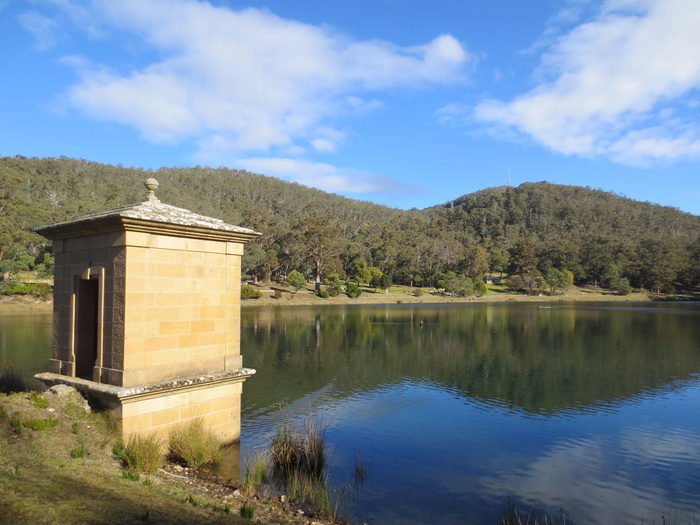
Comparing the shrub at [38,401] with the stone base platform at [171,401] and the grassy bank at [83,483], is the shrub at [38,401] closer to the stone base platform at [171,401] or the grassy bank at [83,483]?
the grassy bank at [83,483]

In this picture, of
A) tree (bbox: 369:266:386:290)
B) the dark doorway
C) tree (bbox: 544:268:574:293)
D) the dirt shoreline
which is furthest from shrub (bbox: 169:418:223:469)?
tree (bbox: 544:268:574:293)

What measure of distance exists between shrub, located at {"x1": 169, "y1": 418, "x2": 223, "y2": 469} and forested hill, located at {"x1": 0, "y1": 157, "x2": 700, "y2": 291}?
53.4 meters

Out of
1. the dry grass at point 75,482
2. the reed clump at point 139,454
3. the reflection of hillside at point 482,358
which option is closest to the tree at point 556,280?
the reflection of hillside at point 482,358

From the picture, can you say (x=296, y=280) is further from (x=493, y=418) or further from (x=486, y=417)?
(x=493, y=418)

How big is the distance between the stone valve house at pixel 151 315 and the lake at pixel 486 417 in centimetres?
294

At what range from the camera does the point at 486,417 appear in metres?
14.0

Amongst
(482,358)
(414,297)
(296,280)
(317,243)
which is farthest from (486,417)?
(317,243)

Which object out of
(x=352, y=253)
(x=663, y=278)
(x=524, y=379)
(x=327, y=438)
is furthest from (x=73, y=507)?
(x=663, y=278)

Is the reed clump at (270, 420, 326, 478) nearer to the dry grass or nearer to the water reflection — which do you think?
the water reflection

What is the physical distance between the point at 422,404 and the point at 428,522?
7795 millimetres

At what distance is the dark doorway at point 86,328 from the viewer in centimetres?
874

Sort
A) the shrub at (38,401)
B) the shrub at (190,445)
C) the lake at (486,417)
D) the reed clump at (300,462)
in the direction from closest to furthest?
the shrub at (38,401), the shrub at (190,445), the reed clump at (300,462), the lake at (486,417)

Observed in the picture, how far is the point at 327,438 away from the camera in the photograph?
11.5 m

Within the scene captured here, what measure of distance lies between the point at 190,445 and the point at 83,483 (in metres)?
2.41
